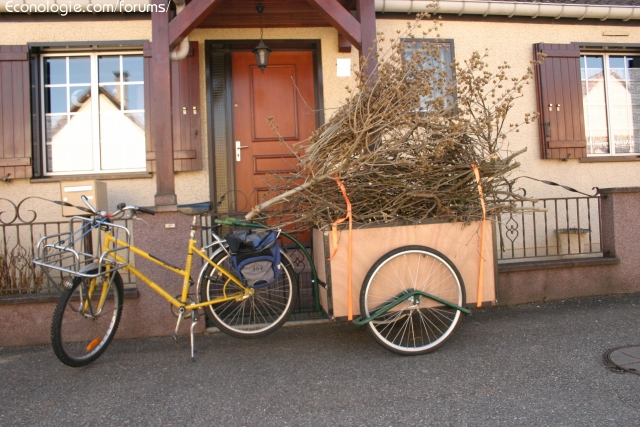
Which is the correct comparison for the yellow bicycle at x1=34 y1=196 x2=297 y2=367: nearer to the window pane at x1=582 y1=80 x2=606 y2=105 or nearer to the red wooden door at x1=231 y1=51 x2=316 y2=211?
the red wooden door at x1=231 y1=51 x2=316 y2=211

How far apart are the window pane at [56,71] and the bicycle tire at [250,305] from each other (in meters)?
3.49

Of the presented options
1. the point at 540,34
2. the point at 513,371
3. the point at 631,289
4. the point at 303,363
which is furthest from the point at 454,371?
the point at 540,34

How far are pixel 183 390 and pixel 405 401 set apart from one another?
1352 millimetres

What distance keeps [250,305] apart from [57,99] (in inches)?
145

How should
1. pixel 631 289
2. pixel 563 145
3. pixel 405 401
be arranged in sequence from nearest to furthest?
pixel 405 401
pixel 631 289
pixel 563 145

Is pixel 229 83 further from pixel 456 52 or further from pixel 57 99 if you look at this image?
pixel 456 52

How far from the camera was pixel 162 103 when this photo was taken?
4207 millimetres

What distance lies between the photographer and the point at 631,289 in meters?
5.00

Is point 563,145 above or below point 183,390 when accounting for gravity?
above

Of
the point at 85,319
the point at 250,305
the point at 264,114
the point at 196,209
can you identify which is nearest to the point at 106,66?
the point at 264,114

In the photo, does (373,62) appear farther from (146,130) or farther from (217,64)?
(146,130)

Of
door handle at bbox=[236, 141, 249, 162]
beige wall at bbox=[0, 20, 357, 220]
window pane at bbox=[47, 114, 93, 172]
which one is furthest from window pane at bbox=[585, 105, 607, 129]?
window pane at bbox=[47, 114, 93, 172]

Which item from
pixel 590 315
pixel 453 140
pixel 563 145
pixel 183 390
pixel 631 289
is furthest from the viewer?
pixel 563 145

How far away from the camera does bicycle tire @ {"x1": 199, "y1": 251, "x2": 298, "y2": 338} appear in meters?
3.69
